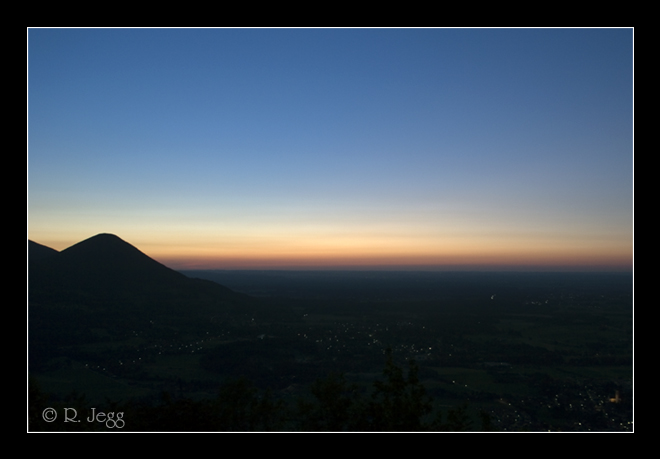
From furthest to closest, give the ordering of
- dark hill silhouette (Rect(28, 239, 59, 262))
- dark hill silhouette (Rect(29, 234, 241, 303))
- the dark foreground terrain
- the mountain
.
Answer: dark hill silhouette (Rect(28, 239, 59, 262)) → dark hill silhouette (Rect(29, 234, 241, 303)) → the mountain → the dark foreground terrain

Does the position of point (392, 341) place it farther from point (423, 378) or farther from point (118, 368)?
point (118, 368)

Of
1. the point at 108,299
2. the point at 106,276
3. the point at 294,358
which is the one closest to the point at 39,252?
the point at 106,276

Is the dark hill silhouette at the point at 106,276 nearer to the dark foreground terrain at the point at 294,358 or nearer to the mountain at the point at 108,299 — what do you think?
the mountain at the point at 108,299

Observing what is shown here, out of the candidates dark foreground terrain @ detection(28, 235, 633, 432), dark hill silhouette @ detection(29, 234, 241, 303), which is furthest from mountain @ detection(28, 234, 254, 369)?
dark foreground terrain @ detection(28, 235, 633, 432)

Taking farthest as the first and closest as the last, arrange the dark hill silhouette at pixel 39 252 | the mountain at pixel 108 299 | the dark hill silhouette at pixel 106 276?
the dark hill silhouette at pixel 39 252 < the dark hill silhouette at pixel 106 276 < the mountain at pixel 108 299

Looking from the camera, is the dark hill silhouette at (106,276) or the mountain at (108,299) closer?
the mountain at (108,299)

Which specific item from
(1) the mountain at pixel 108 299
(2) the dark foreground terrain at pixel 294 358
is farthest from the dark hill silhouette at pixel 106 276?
(2) the dark foreground terrain at pixel 294 358

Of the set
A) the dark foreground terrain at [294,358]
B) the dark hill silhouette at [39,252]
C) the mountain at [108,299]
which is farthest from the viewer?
the dark hill silhouette at [39,252]

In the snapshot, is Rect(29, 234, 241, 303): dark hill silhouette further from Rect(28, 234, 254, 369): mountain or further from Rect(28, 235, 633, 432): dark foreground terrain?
Rect(28, 235, 633, 432): dark foreground terrain
